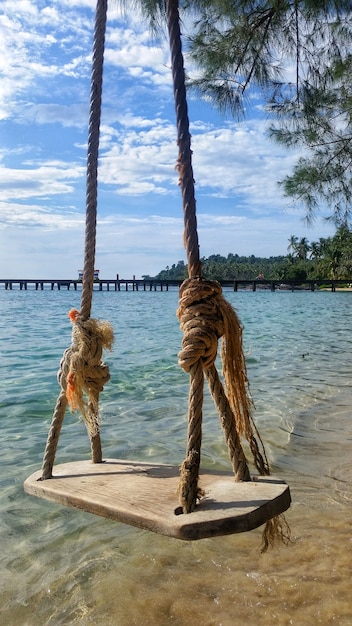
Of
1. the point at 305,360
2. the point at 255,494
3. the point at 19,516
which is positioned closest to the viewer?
the point at 255,494

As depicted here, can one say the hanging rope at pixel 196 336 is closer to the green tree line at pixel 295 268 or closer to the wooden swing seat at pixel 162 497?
the wooden swing seat at pixel 162 497

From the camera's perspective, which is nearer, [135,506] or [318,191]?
[135,506]

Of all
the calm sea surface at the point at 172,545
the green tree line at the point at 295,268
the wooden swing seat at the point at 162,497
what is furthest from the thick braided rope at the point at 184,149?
the green tree line at the point at 295,268

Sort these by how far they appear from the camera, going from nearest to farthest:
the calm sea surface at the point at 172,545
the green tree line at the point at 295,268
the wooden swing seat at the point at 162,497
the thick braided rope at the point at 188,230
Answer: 1. the wooden swing seat at the point at 162,497
2. the thick braided rope at the point at 188,230
3. the calm sea surface at the point at 172,545
4. the green tree line at the point at 295,268

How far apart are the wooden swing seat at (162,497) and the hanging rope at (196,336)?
0.07 m

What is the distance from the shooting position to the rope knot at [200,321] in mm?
1601

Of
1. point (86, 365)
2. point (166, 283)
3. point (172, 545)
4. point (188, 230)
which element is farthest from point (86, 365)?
point (166, 283)

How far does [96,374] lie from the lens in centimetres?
212

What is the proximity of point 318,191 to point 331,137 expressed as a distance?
60cm

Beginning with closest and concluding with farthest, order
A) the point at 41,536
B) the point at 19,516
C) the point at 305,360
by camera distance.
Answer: the point at 41,536 → the point at 19,516 → the point at 305,360

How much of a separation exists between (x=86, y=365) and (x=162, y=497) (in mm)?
582

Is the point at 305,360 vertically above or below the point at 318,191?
below

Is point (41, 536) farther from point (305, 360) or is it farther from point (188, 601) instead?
point (305, 360)

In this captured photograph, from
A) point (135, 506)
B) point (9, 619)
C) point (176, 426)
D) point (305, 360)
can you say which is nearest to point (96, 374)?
point (135, 506)
